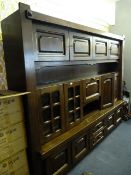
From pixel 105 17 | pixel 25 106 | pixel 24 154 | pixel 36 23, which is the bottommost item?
pixel 24 154

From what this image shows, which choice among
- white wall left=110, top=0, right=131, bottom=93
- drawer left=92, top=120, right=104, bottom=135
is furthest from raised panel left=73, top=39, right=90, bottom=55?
white wall left=110, top=0, right=131, bottom=93

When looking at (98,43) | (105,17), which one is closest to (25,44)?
(98,43)

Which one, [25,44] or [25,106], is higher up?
[25,44]

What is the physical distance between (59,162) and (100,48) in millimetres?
1786

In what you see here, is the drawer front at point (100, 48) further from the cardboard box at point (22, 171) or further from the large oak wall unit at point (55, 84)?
the cardboard box at point (22, 171)

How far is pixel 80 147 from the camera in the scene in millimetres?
2072

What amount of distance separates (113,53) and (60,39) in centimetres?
154

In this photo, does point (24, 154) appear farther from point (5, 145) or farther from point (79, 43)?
point (79, 43)

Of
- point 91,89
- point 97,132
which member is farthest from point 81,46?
point 97,132

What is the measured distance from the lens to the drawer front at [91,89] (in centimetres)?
221

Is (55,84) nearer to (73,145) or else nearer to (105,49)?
(73,145)

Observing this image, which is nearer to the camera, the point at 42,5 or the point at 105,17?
the point at 42,5

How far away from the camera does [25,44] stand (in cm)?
135

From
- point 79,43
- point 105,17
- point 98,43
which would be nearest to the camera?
point 79,43
